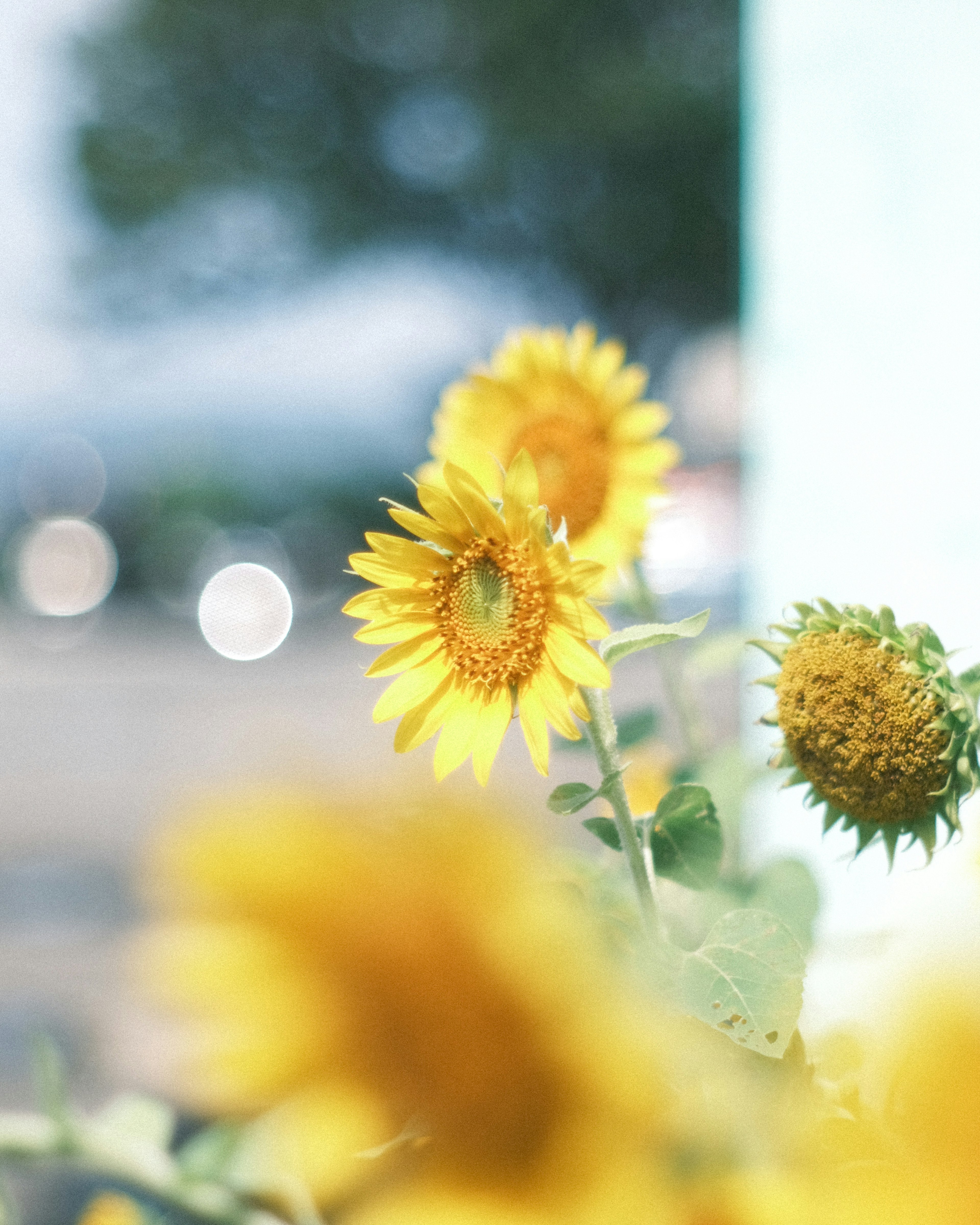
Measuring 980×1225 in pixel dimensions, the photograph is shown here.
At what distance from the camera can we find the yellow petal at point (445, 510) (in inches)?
6.4

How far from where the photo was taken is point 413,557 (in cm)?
17

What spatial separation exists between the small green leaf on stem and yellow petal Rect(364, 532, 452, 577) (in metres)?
0.02

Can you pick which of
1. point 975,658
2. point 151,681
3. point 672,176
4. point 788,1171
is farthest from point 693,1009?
point 672,176

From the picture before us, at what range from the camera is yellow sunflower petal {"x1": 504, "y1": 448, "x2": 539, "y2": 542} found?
16 centimetres

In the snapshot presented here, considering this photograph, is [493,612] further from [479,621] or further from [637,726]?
[637,726]

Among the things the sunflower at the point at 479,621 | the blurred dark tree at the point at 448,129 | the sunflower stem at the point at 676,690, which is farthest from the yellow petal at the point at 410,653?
the blurred dark tree at the point at 448,129

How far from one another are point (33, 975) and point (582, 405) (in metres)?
1.66

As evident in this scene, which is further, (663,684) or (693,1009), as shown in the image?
(663,684)

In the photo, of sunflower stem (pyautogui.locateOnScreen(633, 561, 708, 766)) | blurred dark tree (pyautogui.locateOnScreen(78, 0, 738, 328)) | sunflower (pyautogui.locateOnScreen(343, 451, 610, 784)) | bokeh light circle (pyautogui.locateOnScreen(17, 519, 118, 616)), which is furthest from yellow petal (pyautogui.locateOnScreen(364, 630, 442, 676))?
bokeh light circle (pyautogui.locateOnScreen(17, 519, 118, 616))

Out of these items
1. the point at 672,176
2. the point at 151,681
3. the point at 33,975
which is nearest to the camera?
the point at 33,975

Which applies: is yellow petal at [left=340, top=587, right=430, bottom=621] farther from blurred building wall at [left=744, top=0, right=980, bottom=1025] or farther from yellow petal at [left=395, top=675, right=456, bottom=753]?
blurred building wall at [left=744, top=0, right=980, bottom=1025]

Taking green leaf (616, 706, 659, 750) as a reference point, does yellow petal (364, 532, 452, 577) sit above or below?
above

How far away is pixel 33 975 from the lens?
1.74m

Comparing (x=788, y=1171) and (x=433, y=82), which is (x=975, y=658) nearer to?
(x=788, y=1171)
